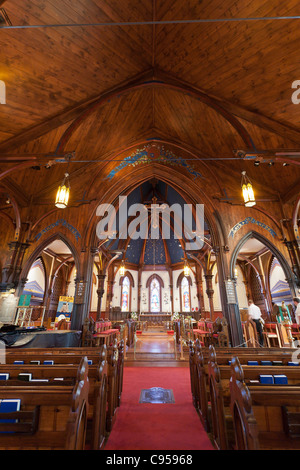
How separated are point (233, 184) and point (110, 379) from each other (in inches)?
338

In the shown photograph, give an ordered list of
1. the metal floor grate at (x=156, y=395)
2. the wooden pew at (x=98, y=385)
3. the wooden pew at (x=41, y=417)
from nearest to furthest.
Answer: the wooden pew at (x=41, y=417)
the wooden pew at (x=98, y=385)
the metal floor grate at (x=156, y=395)

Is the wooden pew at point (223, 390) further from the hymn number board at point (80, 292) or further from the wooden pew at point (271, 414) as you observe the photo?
the hymn number board at point (80, 292)

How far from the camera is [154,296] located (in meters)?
18.4

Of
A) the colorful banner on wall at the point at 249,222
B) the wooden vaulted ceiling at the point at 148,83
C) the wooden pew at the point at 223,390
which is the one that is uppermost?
the wooden vaulted ceiling at the point at 148,83

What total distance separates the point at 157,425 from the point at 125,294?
1565 centimetres

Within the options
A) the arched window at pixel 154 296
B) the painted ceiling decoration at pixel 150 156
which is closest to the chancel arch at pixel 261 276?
the painted ceiling decoration at pixel 150 156

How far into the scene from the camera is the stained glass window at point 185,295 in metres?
17.2

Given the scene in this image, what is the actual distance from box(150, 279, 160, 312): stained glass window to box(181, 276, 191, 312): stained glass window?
2.19m

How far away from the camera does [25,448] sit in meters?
1.55

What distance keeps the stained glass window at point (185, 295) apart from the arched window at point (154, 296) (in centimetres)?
217

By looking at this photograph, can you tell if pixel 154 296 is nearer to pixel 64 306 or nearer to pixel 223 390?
pixel 64 306

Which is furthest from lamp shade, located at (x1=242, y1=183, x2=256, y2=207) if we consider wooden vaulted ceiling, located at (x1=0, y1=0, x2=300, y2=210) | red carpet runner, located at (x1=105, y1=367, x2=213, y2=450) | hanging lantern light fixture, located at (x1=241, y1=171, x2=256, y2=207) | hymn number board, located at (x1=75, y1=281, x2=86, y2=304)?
hymn number board, located at (x1=75, y1=281, x2=86, y2=304)

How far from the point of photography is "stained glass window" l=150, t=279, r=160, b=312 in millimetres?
17984
